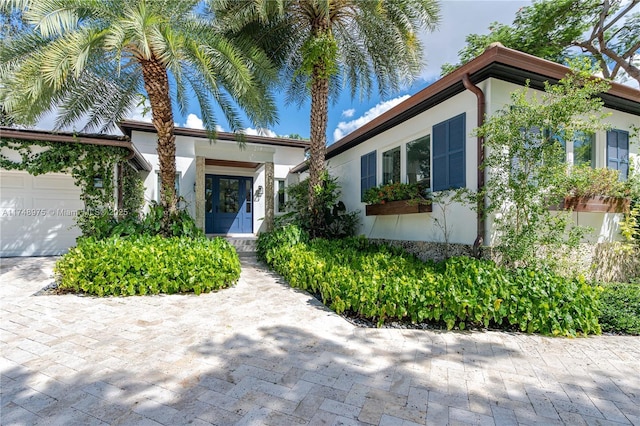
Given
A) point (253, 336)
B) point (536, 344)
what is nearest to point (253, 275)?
point (253, 336)

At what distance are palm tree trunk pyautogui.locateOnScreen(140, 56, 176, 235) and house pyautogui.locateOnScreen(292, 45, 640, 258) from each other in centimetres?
481

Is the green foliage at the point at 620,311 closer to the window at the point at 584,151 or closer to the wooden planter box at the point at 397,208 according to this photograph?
the window at the point at 584,151

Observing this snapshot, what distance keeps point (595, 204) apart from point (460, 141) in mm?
2703

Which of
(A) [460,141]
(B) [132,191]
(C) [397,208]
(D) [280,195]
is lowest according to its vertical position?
(C) [397,208]

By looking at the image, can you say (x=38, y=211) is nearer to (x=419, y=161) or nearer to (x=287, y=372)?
(x=287, y=372)

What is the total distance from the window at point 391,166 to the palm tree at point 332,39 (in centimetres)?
170

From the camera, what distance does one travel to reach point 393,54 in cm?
838

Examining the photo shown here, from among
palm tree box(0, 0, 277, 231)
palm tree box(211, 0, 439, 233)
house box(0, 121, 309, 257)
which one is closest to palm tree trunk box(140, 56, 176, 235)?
palm tree box(0, 0, 277, 231)

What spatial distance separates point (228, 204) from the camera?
13.1 metres

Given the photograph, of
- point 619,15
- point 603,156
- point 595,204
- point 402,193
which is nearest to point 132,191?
point 402,193

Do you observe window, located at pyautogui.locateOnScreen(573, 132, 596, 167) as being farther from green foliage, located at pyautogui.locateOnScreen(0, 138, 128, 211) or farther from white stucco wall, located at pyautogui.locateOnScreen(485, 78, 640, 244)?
green foliage, located at pyautogui.locateOnScreen(0, 138, 128, 211)

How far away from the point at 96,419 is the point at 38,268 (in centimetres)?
690

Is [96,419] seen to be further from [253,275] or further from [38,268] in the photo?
[38,268]

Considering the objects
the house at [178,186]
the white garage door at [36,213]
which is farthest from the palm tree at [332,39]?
the white garage door at [36,213]
